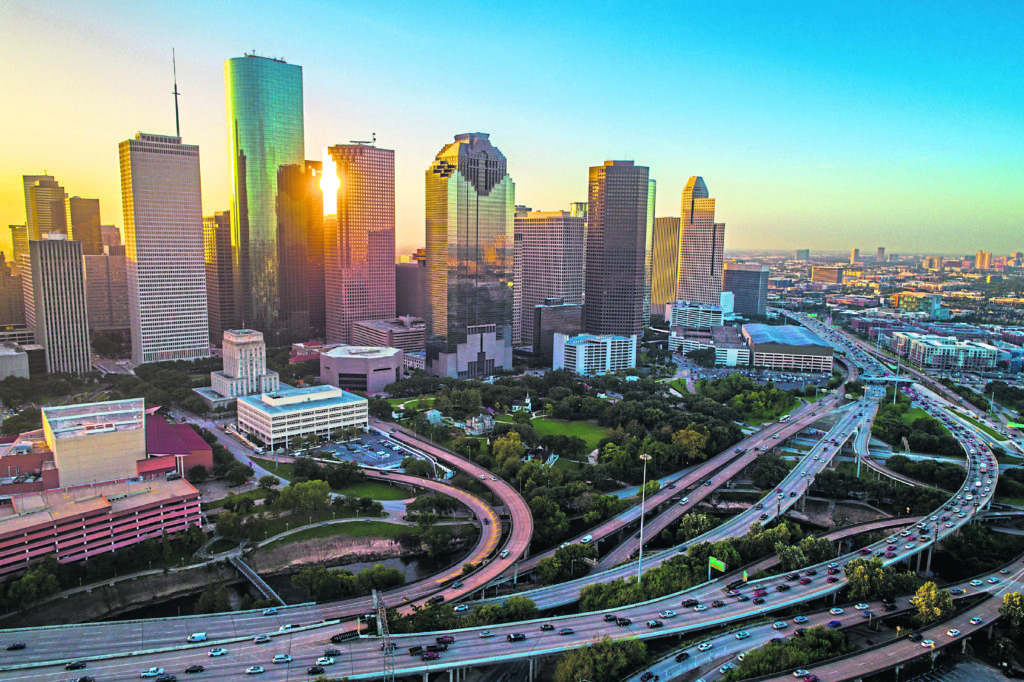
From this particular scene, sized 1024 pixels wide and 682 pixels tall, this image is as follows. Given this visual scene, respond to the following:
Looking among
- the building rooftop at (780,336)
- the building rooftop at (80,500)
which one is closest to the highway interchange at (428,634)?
the building rooftop at (80,500)

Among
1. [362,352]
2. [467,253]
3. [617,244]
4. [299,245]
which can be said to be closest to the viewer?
[362,352]

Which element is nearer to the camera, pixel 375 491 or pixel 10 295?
pixel 375 491

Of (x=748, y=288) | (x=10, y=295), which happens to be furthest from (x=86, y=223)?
(x=748, y=288)

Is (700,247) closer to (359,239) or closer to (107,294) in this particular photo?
(359,239)

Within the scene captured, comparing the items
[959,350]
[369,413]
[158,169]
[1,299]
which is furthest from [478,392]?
[1,299]

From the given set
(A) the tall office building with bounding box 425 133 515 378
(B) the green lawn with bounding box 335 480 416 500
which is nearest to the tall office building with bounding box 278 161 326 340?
(A) the tall office building with bounding box 425 133 515 378

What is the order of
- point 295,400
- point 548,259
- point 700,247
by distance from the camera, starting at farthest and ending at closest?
point 700,247
point 548,259
point 295,400

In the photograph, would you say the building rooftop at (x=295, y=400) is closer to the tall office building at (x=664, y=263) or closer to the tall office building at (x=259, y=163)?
the tall office building at (x=259, y=163)
